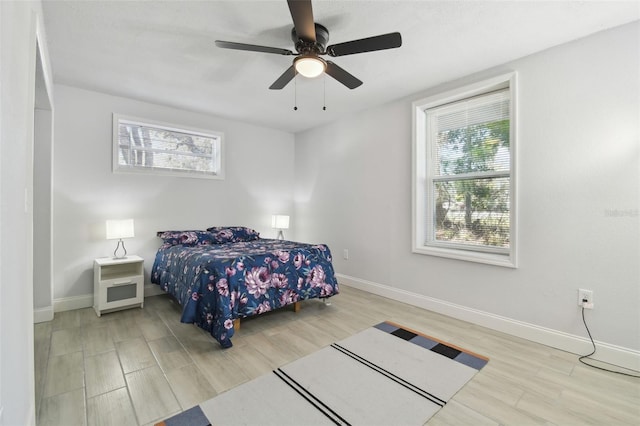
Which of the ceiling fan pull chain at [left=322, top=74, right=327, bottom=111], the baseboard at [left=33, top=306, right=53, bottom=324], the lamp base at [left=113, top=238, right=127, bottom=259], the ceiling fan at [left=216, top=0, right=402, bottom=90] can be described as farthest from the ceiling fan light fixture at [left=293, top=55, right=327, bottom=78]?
the baseboard at [left=33, top=306, right=53, bottom=324]

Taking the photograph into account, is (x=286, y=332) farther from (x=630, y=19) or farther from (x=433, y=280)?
(x=630, y=19)

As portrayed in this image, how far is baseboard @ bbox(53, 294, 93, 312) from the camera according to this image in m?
3.05

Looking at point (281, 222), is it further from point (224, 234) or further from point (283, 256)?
point (283, 256)

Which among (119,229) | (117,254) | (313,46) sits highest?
(313,46)

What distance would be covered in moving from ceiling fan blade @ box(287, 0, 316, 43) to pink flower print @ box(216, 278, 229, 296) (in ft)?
6.22

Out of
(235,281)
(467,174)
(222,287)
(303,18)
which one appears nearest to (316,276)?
(235,281)

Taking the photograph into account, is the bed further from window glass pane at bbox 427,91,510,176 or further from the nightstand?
window glass pane at bbox 427,91,510,176

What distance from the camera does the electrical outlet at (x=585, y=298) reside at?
221 cm

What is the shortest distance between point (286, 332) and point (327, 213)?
2.23 meters

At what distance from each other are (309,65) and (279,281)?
74.0 inches

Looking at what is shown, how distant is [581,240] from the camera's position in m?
2.27

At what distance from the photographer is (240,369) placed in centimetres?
200
